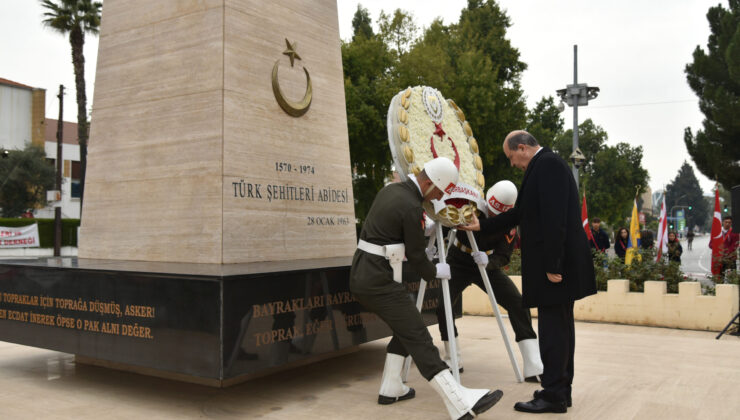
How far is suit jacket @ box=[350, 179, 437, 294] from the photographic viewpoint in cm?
453

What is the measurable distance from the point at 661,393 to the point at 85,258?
596cm

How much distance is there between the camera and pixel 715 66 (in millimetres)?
27594

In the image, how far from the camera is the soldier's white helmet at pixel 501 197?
5660 millimetres

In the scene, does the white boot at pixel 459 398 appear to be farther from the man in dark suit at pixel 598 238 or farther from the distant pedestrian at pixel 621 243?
the distant pedestrian at pixel 621 243

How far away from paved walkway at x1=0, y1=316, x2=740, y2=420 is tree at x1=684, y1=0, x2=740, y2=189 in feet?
72.8

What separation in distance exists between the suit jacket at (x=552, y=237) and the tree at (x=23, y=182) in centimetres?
4098

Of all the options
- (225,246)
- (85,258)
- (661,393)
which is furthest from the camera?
(85,258)

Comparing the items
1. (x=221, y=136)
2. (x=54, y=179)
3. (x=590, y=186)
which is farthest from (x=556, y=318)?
(x=590, y=186)

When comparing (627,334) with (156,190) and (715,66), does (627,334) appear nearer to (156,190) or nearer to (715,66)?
(156,190)

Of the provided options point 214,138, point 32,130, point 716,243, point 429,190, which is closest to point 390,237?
point 429,190

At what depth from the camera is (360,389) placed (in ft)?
18.1

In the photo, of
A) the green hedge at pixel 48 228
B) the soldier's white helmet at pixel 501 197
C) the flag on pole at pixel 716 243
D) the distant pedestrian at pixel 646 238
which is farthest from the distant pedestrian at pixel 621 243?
the green hedge at pixel 48 228

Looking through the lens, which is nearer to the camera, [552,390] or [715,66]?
[552,390]

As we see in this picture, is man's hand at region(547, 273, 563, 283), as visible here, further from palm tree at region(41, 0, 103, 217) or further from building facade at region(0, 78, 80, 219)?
building facade at region(0, 78, 80, 219)
